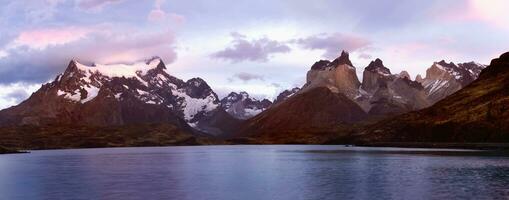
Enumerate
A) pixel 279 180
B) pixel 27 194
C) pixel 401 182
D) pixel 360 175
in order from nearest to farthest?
pixel 27 194 < pixel 401 182 < pixel 279 180 < pixel 360 175

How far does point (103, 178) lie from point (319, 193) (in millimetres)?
60896

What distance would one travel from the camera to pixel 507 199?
86.2 metres

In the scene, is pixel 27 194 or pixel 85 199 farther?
pixel 27 194

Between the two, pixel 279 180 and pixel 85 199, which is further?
pixel 279 180

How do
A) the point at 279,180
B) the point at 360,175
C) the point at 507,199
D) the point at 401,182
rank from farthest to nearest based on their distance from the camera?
the point at 360,175 < the point at 279,180 < the point at 401,182 < the point at 507,199

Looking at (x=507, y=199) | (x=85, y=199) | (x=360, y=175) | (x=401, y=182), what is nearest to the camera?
(x=507, y=199)

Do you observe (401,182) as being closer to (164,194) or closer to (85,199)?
(164,194)

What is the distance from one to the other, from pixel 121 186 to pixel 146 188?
293 inches

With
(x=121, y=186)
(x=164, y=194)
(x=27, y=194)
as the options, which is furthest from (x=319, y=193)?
(x=27, y=194)

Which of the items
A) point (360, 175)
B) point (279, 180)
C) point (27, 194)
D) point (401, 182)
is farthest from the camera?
point (360, 175)

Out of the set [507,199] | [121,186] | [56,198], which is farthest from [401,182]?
[56,198]

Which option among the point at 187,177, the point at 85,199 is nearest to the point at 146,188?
the point at 85,199

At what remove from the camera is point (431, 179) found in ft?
396

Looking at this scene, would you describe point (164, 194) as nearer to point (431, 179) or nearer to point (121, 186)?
A: point (121, 186)
